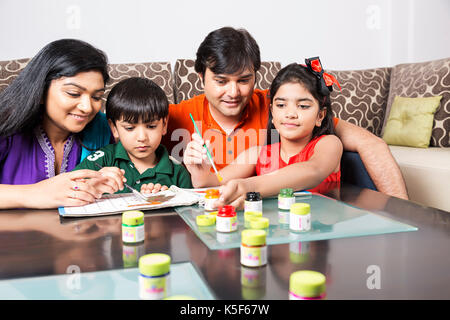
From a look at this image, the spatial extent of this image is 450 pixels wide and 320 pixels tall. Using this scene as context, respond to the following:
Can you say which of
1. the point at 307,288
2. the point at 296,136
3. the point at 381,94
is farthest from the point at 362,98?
the point at 307,288

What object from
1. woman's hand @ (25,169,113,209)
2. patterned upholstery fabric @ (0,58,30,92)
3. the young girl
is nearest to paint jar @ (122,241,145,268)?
woman's hand @ (25,169,113,209)

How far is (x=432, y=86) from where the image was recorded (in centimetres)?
277

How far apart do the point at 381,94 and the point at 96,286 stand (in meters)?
3.04

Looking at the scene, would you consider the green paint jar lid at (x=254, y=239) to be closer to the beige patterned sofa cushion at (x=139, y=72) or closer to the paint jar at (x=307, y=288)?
the paint jar at (x=307, y=288)

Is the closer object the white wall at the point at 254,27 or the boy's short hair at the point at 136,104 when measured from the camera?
the boy's short hair at the point at 136,104

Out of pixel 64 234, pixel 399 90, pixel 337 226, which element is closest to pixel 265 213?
pixel 337 226

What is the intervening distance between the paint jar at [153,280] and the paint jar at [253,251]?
0.14 metres

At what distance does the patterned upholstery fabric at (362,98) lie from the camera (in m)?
3.07

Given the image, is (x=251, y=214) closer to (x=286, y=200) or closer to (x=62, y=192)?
(x=286, y=200)

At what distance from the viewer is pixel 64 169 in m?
1.51

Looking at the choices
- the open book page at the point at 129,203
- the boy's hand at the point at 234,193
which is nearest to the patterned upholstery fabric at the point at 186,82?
the open book page at the point at 129,203
